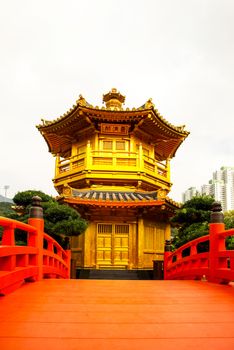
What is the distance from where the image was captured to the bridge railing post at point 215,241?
6805 mm

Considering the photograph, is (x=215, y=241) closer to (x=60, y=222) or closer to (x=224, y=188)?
(x=60, y=222)

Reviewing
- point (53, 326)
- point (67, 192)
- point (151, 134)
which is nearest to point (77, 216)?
point (67, 192)

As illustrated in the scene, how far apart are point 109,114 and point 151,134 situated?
3.35 meters

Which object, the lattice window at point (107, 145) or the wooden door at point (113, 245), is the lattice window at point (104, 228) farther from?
the lattice window at point (107, 145)

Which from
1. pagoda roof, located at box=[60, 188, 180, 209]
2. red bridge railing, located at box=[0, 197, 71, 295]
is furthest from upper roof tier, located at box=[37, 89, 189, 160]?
red bridge railing, located at box=[0, 197, 71, 295]

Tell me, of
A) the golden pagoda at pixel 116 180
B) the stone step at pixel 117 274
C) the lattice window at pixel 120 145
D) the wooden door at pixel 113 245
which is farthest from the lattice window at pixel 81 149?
the stone step at pixel 117 274

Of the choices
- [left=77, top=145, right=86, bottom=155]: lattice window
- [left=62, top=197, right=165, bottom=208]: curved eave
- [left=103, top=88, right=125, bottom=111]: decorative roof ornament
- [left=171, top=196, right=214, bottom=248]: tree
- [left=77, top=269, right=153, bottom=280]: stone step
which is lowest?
[left=77, top=269, right=153, bottom=280]: stone step

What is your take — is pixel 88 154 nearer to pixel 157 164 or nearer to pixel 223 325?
pixel 157 164

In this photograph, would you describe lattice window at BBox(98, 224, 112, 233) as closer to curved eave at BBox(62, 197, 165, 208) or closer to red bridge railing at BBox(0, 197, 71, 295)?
curved eave at BBox(62, 197, 165, 208)

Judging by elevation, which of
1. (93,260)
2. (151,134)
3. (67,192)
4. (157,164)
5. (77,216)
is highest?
(151,134)

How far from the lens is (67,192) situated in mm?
16188

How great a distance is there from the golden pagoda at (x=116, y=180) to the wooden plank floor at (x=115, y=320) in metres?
11.0

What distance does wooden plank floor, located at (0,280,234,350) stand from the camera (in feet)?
9.06

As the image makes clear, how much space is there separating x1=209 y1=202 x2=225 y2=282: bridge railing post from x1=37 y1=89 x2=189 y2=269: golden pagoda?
9.14 meters
